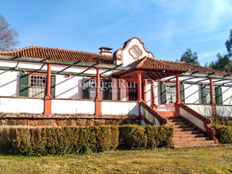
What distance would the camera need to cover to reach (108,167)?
9117 mm

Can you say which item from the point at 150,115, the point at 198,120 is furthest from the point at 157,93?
the point at 150,115

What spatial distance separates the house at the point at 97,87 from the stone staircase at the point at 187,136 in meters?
0.44

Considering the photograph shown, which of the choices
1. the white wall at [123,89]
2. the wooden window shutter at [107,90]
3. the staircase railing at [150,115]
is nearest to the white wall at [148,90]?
the white wall at [123,89]

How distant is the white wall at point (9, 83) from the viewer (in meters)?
18.2

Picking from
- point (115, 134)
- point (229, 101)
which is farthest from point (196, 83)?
point (115, 134)

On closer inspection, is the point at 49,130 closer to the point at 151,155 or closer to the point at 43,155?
the point at 43,155

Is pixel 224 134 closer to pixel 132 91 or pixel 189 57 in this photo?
pixel 132 91

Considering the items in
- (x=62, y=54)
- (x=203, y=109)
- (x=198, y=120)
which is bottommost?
(x=198, y=120)

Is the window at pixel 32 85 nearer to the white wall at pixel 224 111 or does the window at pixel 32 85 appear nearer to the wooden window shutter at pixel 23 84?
the wooden window shutter at pixel 23 84

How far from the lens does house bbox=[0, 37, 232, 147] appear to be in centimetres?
1577

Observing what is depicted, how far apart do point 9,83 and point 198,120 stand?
11.4m

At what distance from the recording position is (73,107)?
53.7ft

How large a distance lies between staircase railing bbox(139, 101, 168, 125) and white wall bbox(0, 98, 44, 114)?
5700mm

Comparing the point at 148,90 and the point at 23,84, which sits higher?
the point at 23,84
